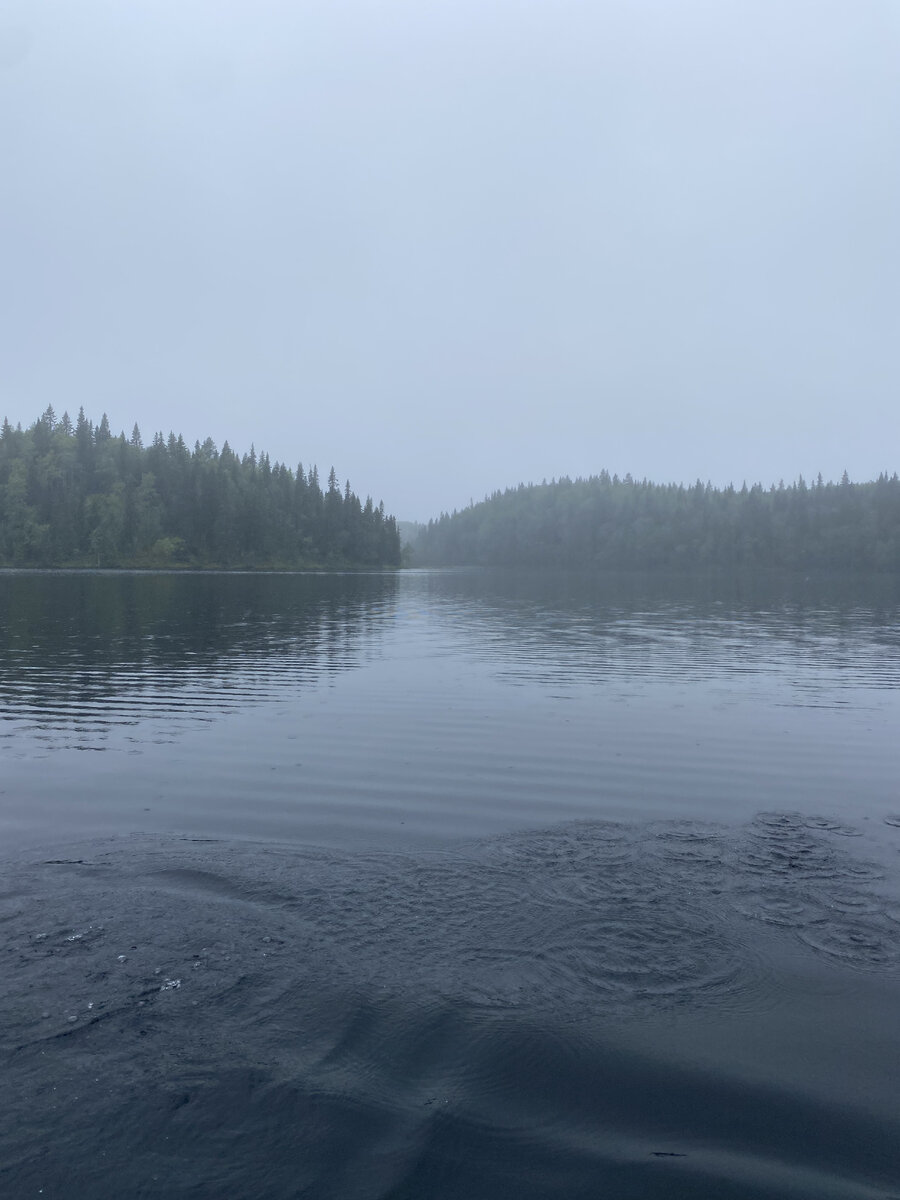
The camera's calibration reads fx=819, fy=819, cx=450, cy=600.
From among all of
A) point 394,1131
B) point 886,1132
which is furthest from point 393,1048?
point 886,1132

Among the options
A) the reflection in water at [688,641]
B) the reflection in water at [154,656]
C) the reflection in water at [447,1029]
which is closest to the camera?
the reflection in water at [447,1029]

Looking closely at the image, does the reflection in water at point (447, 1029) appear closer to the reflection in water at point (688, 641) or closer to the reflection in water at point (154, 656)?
the reflection in water at point (154, 656)

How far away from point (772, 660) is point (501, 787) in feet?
88.3

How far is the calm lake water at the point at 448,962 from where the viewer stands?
651 centimetres

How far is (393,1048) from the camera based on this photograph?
7.70m

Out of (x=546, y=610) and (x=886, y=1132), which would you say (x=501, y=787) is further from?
(x=546, y=610)

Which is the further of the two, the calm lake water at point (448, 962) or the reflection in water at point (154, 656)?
the reflection in water at point (154, 656)

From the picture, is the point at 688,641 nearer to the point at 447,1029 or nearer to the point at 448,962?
the point at 448,962

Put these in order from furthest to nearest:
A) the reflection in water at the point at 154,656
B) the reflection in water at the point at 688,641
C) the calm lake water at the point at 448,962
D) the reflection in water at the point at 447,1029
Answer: the reflection in water at the point at 688,641
the reflection in water at the point at 154,656
the calm lake water at the point at 448,962
the reflection in water at the point at 447,1029

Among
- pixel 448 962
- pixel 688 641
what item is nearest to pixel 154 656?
pixel 688 641

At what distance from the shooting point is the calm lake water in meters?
6.51

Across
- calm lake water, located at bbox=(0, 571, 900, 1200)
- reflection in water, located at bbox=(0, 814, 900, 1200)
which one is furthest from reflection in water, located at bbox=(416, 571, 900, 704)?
reflection in water, located at bbox=(0, 814, 900, 1200)

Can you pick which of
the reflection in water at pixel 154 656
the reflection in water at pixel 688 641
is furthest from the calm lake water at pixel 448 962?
the reflection in water at pixel 688 641

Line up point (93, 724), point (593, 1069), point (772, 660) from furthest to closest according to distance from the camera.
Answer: point (772, 660) < point (93, 724) < point (593, 1069)
